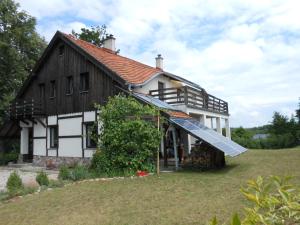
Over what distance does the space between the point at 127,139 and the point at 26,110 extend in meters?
9.65

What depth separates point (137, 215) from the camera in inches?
278

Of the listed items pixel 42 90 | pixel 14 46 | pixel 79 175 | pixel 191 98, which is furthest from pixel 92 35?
pixel 79 175

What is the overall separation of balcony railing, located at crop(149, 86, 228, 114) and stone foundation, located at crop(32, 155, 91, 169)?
537 cm

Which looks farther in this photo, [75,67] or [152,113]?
[75,67]

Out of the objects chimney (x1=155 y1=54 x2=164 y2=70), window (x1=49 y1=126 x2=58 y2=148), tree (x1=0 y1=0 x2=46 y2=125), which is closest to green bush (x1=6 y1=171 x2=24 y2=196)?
window (x1=49 y1=126 x2=58 y2=148)

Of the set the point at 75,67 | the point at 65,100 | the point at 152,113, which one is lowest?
the point at 152,113

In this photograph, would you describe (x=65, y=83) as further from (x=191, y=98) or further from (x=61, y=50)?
(x=191, y=98)

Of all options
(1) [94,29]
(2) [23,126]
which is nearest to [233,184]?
(2) [23,126]

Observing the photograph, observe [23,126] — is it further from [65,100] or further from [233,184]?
[233,184]

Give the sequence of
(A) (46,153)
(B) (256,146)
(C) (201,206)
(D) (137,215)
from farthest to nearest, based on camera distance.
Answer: (B) (256,146) < (A) (46,153) < (C) (201,206) < (D) (137,215)

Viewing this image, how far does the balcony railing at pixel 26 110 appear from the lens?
793 inches

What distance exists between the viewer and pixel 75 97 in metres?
18.8

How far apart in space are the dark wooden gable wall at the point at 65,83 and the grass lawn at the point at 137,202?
23.7ft

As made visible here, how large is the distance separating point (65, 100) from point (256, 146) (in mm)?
19839
